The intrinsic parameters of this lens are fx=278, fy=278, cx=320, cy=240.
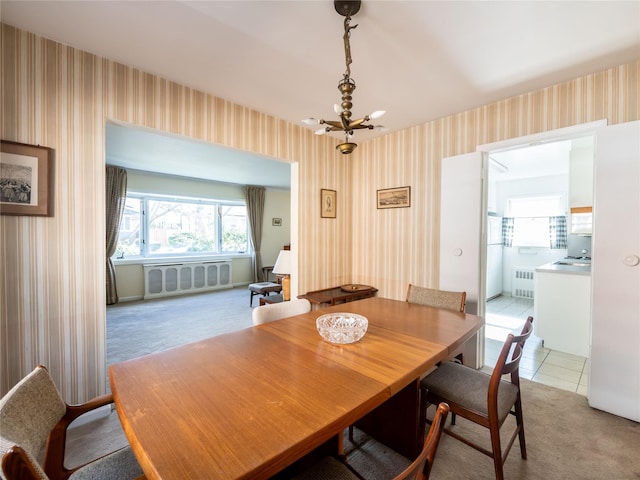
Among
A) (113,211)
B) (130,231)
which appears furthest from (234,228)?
(113,211)

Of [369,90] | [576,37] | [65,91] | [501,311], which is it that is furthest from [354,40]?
[501,311]

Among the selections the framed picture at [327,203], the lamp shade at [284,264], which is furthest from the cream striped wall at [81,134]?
the lamp shade at [284,264]

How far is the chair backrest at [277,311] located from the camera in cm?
192

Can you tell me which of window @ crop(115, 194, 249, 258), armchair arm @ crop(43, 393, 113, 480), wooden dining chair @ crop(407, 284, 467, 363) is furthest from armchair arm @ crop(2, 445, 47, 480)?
window @ crop(115, 194, 249, 258)

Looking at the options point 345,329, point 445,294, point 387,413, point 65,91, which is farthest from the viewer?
point 445,294

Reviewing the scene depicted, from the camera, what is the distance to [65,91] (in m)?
1.88

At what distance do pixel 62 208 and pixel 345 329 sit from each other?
6.73ft

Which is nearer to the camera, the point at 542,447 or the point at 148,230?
the point at 542,447

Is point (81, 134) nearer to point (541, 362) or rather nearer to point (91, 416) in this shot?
point (91, 416)

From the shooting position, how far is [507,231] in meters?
6.16

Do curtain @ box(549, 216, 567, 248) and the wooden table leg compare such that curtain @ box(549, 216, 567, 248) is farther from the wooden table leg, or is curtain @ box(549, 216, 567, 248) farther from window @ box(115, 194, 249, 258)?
window @ box(115, 194, 249, 258)

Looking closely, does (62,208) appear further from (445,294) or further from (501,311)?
(501,311)

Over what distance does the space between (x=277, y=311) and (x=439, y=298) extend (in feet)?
4.37

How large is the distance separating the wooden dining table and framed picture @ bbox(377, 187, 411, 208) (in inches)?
72.1
